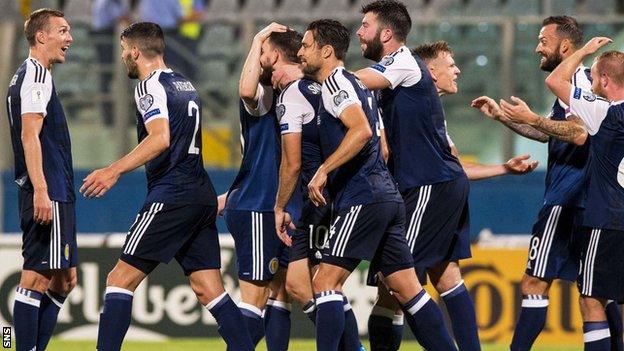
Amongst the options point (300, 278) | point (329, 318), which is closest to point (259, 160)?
point (300, 278)

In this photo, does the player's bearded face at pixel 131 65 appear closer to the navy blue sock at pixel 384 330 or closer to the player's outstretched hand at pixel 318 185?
the player's outstretched hand at pixel 318 185

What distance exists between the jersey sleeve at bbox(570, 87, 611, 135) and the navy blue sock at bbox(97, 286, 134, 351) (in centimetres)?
283

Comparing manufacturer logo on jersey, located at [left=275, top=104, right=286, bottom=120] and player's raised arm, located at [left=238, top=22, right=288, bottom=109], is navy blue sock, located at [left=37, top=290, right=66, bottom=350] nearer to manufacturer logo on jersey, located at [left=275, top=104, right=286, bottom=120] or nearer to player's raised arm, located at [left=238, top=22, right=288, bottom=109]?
player's raised arm, located at [left=238, top=22, right=288, bottom=109]

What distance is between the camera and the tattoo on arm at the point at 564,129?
7.71 metres

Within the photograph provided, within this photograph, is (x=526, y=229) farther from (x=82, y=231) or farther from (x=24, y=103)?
(x=24, y=103)

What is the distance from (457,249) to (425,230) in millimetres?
336

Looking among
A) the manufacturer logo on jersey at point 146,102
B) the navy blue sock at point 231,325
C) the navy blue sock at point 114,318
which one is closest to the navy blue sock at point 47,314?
→ the navy blue sock at point 114,318

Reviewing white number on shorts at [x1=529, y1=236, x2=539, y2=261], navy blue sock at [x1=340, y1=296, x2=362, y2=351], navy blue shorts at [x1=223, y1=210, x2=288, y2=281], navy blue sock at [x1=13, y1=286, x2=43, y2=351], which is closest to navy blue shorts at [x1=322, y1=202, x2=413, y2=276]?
navy blue sock at [x1=340, y1=296, x2=362, y2=351]

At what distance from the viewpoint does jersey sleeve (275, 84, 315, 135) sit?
7.65 meters

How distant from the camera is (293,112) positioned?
25.2 feet

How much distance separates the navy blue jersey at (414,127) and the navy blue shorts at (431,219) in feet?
0.21

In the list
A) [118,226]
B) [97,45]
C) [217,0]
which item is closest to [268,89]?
[118,226]

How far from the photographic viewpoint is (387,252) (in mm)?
7504

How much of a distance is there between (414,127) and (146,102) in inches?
64.6
